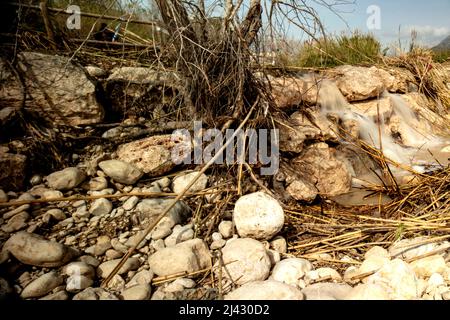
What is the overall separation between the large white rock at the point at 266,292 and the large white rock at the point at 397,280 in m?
0.43

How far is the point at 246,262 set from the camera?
178 centimetres

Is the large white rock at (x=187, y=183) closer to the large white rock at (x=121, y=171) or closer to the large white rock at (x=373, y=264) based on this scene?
the large white rock at (x=121, y=171)

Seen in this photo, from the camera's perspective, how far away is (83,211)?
86.0 inches

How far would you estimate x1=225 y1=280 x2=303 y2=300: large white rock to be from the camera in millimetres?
1492

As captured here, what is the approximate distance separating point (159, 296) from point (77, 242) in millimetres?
727

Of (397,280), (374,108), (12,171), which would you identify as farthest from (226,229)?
(374,108)

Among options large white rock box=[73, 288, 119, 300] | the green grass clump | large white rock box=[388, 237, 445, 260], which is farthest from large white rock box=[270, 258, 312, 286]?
the green grass clump

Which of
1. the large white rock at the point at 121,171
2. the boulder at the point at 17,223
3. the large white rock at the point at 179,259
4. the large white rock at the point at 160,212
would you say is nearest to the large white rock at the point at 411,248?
the large white rock at the point at 179,259

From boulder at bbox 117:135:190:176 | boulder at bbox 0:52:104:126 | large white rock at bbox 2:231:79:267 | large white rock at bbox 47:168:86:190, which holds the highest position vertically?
boulder at bbox 0:52:104:126

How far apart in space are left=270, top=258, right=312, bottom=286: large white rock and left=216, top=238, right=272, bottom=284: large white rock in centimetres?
6

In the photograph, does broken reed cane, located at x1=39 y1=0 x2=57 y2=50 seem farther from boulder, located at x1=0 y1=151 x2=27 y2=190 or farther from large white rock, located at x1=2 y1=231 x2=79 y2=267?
large white rock, located at x1=2 y1=231 x2=79 y2=267

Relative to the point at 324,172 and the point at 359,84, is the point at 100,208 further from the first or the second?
the point at 359,84

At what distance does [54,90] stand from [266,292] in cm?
235

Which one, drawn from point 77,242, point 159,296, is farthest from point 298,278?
point 77,242
